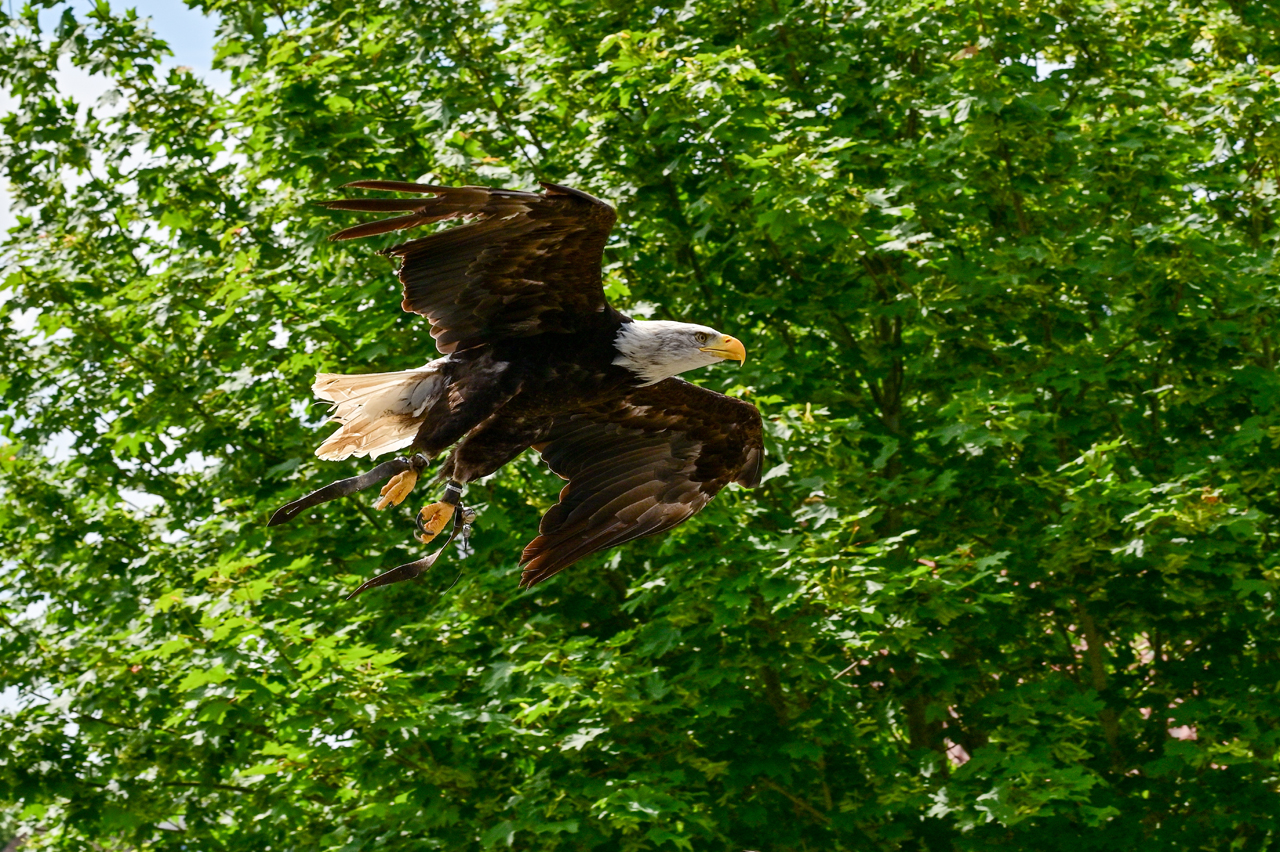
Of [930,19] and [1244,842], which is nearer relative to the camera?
[1244,842]

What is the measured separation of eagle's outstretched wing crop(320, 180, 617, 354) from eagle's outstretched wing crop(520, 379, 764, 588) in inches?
30.6

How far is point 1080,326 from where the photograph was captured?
888 centimetres

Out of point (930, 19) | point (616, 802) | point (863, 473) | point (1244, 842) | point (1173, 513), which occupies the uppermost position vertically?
point (930, 19)

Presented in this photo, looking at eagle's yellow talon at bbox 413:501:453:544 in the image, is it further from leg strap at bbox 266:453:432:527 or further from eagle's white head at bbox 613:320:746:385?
eagle's white head at bbox 613:320:746:385

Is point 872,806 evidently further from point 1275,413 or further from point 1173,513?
point 1275,413

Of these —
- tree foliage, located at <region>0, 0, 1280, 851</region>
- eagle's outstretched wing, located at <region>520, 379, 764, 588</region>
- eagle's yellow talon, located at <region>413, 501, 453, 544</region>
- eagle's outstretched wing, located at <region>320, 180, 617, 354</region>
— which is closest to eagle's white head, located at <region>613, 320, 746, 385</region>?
eagle's outstretched wing, located at <region>320, 180, 617, 354</region>

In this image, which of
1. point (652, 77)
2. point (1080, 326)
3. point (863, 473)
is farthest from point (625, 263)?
point (1080, 326)

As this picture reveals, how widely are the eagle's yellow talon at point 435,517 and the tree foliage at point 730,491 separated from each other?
7.52 ft

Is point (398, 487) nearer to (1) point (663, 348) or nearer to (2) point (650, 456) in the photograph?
(1) point (663, 348)

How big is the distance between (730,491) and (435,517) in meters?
2.97

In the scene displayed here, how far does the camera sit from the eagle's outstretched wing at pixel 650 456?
5711 mm

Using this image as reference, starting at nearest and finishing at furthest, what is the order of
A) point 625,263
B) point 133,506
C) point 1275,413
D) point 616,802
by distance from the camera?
point 616,802 < point 1275,413 < point 625,263 < point 133,506

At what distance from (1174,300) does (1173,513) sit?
1.63 metres

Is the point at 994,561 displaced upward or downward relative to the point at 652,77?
downward
